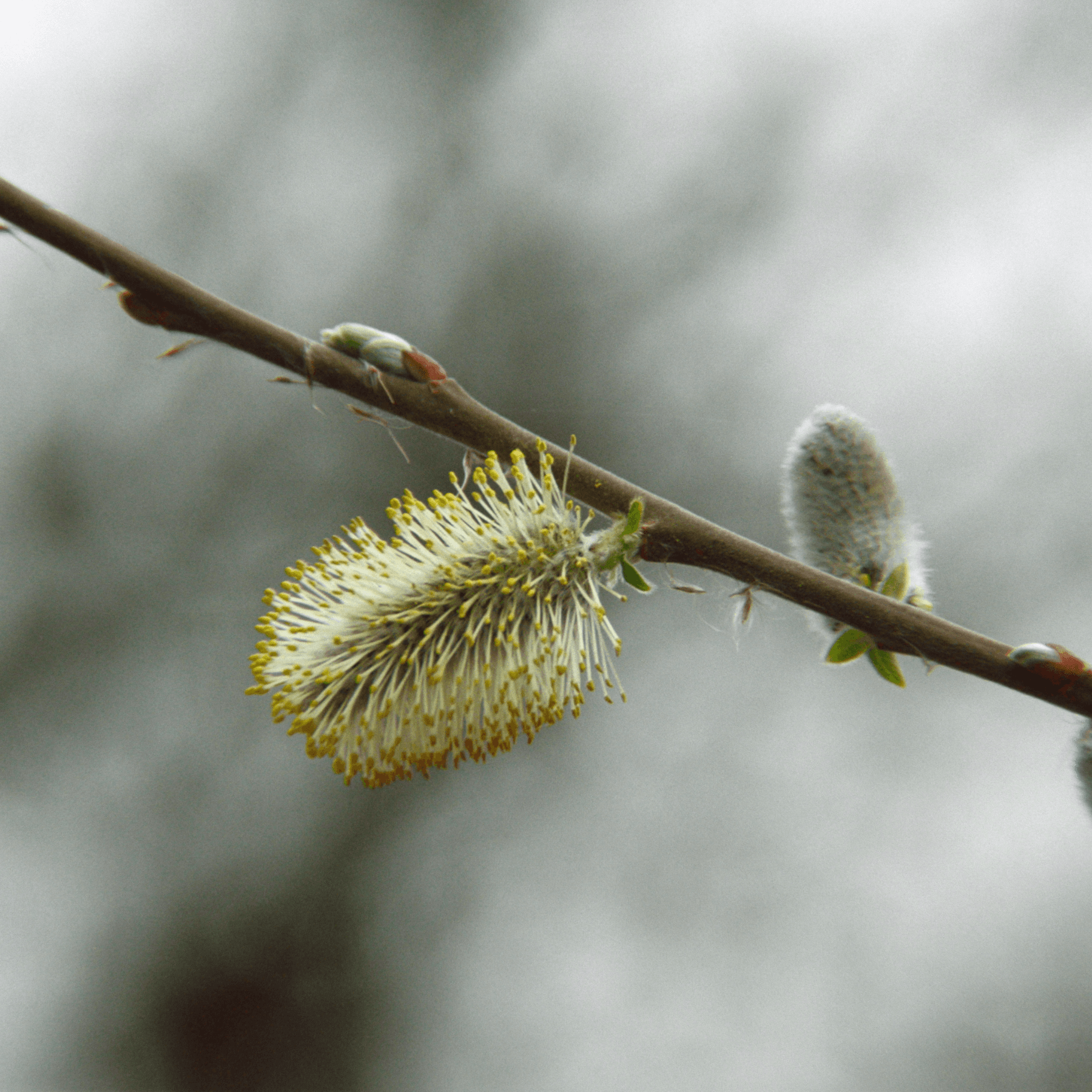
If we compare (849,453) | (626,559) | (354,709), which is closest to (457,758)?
(354,709)

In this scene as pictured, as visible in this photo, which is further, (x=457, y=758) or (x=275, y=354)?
(x=457, y=758)

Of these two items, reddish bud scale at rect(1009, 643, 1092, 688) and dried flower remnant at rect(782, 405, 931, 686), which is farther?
dried flower remnant at rect(782, 405, 931, 686)

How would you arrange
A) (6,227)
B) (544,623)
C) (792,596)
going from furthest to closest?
1. (544,623)
2. (792,596)
3. (6,227)

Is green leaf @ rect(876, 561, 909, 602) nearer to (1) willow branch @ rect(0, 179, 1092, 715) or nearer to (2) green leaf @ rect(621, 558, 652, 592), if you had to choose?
(1) willow branch @ rect(0, 179, 1092, 715)

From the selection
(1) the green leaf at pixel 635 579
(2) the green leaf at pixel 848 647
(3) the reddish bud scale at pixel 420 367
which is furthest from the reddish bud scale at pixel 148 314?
(2) the green leaf at pixel 848 647

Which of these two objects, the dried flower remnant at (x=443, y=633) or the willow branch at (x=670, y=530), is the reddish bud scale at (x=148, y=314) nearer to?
the willow branch at (x=670, y=530)

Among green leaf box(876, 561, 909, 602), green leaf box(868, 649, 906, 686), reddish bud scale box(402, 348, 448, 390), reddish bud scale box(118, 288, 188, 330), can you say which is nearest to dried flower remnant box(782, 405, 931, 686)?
green leaf box(876, 561, 909, 602)

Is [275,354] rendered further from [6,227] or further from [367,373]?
[6,227]
